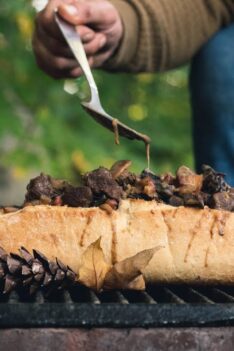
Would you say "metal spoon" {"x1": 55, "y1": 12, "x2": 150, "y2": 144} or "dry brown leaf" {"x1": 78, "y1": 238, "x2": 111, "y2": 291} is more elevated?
"metal spoon" {"x1": 55, "y1": 12, "x2": 150, "y2": 144}

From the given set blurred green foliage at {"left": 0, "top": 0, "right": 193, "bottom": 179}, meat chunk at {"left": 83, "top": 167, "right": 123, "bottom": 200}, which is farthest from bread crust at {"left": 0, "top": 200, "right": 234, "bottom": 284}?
blurred green foliage at {"left": 0, "top": 0, "right": 193, "bottom": 179}

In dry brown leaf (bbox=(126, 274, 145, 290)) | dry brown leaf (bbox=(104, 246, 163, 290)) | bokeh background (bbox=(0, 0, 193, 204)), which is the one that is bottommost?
bokeh background (bbox=(0, 0, 193, 204))

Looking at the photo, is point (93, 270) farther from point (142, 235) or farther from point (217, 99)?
point (217, 99)

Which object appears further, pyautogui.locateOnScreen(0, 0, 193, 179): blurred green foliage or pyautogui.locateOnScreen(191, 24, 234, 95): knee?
pyautogui.locateOnScreen(0, 0, 193, 179): blurred green foliage

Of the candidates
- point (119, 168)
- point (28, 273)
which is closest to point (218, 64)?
point (119, 168)

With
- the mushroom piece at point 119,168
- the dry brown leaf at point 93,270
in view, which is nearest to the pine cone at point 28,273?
the dry brown leaf at point 93,270

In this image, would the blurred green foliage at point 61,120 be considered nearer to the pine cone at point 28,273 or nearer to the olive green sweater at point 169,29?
the olive green sweater at point 169,29

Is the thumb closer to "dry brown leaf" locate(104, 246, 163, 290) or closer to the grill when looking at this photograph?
Answer: "dry brown leaf" locate(104, 246, 163, 290)

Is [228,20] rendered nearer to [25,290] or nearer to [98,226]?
[98,226]
